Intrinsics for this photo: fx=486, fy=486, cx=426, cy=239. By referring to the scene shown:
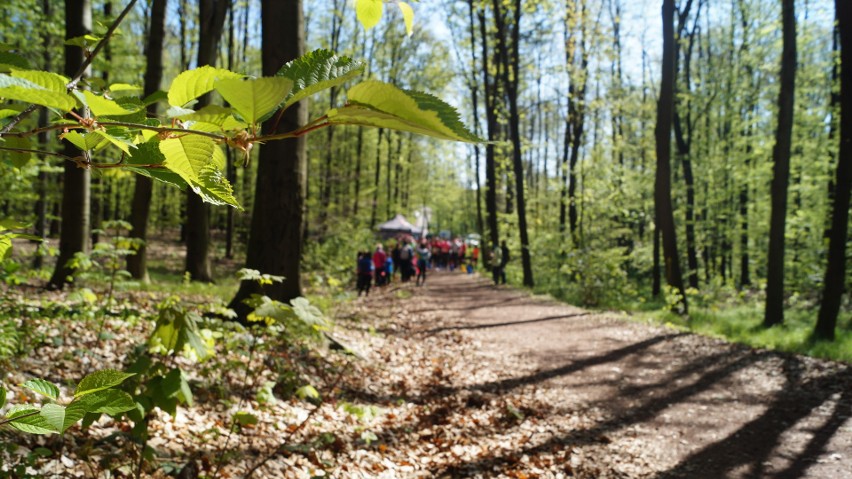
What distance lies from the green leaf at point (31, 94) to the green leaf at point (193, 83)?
0.13m

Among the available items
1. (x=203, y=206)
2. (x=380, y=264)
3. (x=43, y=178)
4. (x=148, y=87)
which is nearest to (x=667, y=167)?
(x=380, y=264)

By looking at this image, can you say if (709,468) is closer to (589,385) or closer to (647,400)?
(647,400)

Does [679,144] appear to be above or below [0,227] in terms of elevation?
above

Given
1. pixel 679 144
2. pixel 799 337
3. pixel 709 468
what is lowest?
pixel 709 468

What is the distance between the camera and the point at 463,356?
8102 millimetres

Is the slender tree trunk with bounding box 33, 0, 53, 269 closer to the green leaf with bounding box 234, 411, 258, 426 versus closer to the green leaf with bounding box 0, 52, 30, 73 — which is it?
the green leaf with bounding box 234, 411, 258, 426

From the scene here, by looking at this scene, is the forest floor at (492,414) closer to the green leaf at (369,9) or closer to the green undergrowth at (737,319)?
the green undergrowth at (737,319)

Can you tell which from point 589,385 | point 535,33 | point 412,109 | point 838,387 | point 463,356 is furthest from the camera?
point 535,33

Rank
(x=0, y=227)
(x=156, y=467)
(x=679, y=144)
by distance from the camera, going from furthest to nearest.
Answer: (x=679, y=144) → (x=156, y=467) → (x=0, y=227)

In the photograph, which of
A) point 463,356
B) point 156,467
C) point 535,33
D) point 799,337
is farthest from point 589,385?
point 535,33

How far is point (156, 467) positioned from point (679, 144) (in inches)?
879

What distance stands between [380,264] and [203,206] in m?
7.14

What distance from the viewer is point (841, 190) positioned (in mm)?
7855

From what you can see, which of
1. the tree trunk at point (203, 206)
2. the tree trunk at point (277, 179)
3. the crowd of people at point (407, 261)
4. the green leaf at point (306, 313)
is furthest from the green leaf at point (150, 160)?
the crowd of people at point (407, 261)
